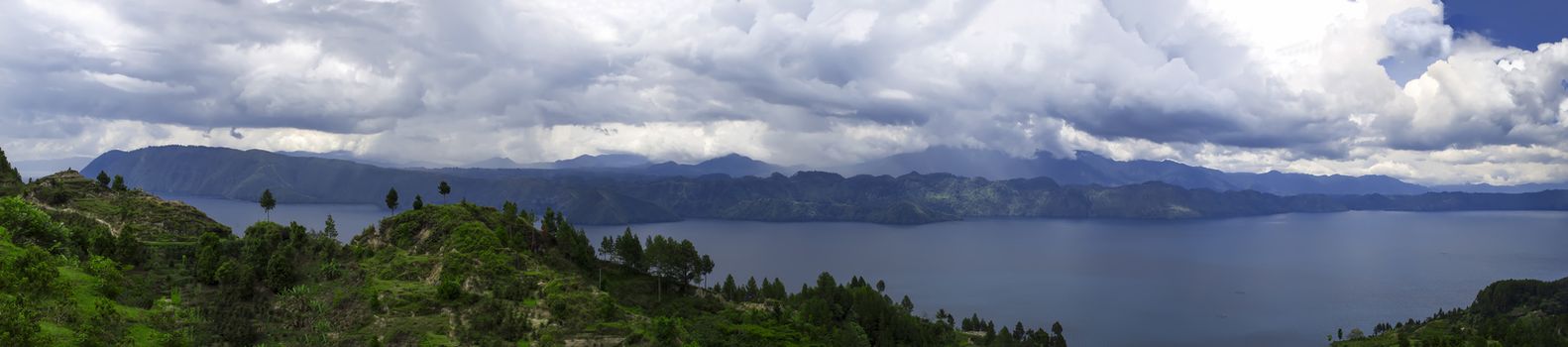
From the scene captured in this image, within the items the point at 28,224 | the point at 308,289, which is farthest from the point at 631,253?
the point at 28,224

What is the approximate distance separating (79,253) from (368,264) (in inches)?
1285

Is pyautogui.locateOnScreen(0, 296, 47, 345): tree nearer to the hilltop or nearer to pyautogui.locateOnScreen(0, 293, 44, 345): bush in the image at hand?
pyautogui.locateOnScreen(0, 293, 44, 345): bush

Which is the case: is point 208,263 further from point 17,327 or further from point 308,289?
point 17,327

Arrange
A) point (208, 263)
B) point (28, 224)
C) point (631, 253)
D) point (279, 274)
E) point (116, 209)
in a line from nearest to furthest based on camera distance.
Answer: point (28, 224) → point (208, 263) → point (279, 274) → point (116, 209) → point (631, 253)

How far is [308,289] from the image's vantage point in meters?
99.1

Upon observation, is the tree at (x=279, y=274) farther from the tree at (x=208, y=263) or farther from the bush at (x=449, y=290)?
the bush at (x=449, y=290)

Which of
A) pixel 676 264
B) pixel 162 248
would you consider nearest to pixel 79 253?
pixel 162 248

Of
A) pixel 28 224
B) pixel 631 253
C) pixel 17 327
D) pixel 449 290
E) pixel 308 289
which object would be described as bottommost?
pixel 308 289

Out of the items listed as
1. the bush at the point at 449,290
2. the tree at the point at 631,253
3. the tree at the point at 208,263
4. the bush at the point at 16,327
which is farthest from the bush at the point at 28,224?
the tree at the point at 631,253

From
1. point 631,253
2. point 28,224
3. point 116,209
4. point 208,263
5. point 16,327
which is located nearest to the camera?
point 16,327

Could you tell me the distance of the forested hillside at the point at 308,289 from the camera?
76.2m

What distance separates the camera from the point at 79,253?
92.3m

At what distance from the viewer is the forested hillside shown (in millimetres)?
76188

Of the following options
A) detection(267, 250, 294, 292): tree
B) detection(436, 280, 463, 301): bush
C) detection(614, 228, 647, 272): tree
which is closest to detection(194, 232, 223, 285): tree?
detection(267, 250, 294, 292): tree
